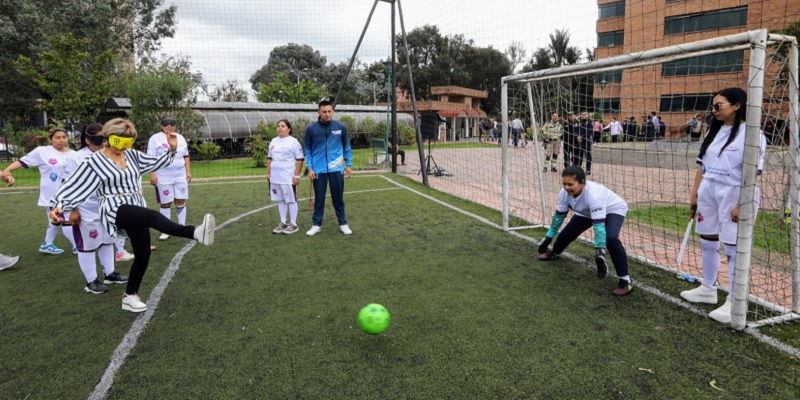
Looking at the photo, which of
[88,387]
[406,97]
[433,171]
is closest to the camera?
[88,387]

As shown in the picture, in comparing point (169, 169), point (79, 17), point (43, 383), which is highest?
point (79, 17)

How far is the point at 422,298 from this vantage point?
4.45 metres

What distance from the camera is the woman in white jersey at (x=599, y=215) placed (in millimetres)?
4449

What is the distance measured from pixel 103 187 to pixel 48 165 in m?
2.93

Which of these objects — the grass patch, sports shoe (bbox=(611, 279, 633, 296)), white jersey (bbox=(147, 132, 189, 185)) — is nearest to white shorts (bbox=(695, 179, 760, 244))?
sports shoe (bbox=(611, 279, 633, 296))

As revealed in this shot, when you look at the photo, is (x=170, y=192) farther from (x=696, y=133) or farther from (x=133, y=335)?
(x=696, y=133)

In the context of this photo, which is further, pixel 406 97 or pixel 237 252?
pixel 406 97

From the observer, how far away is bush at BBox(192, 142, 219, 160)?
21.0 metres

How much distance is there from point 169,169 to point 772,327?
728 cm

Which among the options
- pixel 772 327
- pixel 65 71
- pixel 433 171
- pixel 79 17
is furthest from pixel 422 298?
pixel 79 17

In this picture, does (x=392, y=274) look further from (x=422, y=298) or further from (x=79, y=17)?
(x=79, y=17)

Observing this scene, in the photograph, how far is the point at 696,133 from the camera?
6.62 meters

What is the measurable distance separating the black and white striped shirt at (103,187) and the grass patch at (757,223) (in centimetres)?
580

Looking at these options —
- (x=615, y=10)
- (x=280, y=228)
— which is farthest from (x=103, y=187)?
(x=615, y=10)
